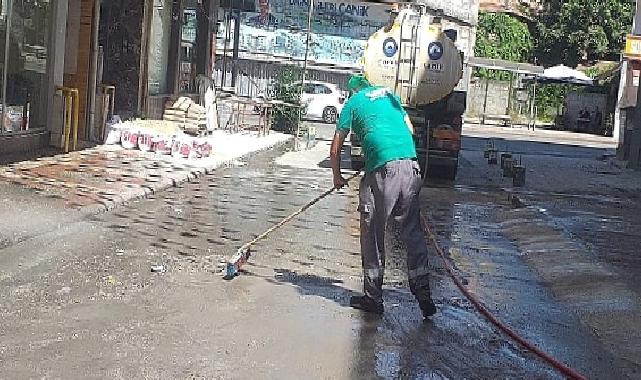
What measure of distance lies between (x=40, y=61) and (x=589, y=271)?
1004 centimetres

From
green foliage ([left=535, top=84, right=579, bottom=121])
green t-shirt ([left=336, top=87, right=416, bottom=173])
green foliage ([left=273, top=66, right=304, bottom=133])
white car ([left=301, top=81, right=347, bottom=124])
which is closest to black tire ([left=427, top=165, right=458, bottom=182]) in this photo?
green foliage ([left=273, top=66, right=304, bottom=133])

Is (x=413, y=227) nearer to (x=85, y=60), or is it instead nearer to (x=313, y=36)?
(x=85, y=60)

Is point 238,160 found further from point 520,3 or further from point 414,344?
point 520,3

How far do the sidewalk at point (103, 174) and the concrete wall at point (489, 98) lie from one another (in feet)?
98.9

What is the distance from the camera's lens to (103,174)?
14.9m

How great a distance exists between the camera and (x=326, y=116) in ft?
126

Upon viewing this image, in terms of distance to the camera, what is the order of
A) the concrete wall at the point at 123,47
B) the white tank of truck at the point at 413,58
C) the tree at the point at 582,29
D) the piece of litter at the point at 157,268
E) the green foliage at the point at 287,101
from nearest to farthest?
the piece of litter at the point at 157,268
the white tank of truck at the point at 413,58
the concrete wall at the point at 123,47
the green foliage at the point at 287,101
the tree at the point at 582,29

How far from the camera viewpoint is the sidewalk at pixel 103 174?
12.8m

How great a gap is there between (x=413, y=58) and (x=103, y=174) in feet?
21.8

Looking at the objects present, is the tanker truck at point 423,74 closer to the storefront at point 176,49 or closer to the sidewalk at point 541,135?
the storefront at point 176,49

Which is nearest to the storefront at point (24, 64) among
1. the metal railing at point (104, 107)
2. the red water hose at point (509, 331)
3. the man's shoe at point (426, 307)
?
the metal railing at point (104, 107)

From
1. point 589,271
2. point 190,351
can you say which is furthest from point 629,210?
point 190,351

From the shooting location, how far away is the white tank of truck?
1897 cm

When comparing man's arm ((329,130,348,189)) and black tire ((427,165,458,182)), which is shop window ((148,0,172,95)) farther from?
man's arm ((329,130,348,189))
